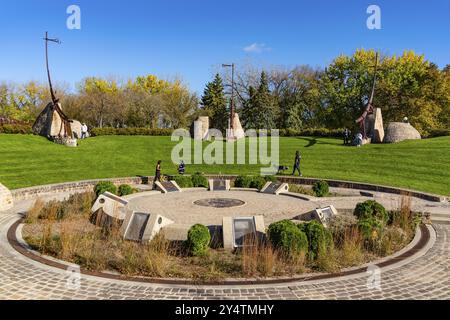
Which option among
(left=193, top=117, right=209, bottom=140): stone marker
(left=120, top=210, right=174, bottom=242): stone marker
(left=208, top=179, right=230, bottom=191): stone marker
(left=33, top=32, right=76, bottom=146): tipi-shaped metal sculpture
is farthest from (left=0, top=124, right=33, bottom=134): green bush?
(left=120, top=210, right=174, bottom=242): stone marker

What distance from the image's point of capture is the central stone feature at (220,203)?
1428 centimetres

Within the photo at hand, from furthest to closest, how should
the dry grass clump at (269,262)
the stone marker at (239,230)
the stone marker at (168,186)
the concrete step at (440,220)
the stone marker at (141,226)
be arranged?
the stone marker at (168,186) → the concrete step at (440,220) → the stone marker at (141,226) → the stone marker at (239,230) → the dry grass clump at (269,262)

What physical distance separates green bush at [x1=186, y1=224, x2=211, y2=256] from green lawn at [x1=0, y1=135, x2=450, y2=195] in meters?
14.0

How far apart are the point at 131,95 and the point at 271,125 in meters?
26.7

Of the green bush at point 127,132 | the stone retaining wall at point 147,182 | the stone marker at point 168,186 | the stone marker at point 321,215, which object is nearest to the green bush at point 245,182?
the stone marker at point 168,186

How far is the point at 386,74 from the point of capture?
48.2 metres

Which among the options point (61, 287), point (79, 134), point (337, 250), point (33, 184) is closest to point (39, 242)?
point (61, 287)

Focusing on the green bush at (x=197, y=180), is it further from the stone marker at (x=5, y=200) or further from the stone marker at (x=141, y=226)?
the stone marker at (x=141, y=226)

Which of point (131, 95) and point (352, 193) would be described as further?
point (131, 95)

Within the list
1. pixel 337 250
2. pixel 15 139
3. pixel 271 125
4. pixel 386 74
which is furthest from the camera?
pixel 271 125

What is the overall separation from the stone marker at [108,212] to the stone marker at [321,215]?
5.93m
